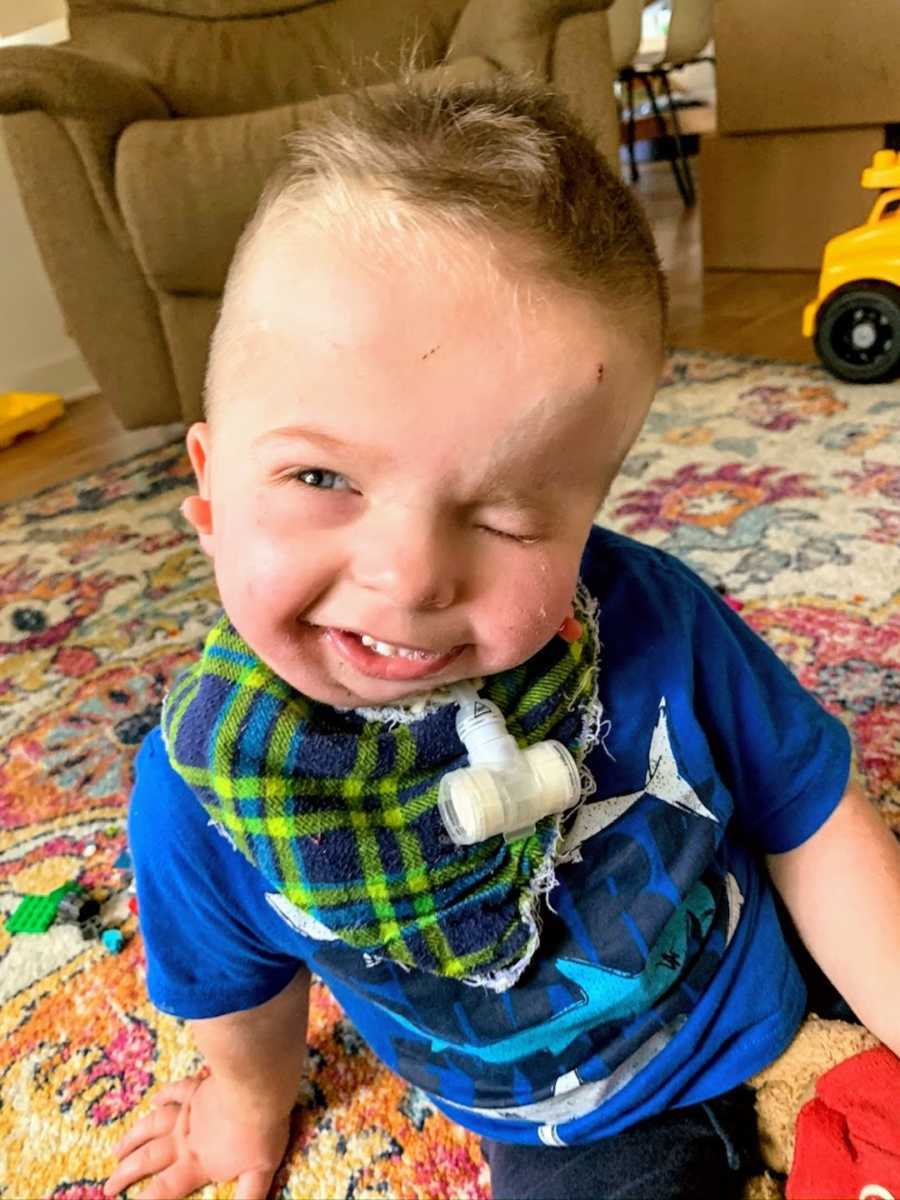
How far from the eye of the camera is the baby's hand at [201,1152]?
0.58 metres

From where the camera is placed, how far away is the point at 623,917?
0.48 metres

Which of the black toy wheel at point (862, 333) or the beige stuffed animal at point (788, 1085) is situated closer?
the beige stuffed animal at point (788, 1085)

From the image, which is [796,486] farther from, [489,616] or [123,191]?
[123,191]

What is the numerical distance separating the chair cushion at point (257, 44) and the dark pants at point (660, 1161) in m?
1.93

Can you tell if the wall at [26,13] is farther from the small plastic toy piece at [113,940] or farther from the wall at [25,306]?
the small plastic toy piece at [113,940]

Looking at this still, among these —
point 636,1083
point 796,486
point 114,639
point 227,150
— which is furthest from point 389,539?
point 227,150

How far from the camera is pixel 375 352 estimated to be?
349 mm

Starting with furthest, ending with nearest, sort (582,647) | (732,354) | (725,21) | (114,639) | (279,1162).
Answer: (725,21) → (732,354) → (114,639) → (279,1162) → (582,647)

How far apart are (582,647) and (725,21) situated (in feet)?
7.99

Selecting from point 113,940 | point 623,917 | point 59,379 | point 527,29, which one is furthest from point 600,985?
point 59,379

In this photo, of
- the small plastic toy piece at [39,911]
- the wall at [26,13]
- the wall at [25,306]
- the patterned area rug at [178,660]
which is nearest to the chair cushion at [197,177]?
the patterned area rug at [178,660]

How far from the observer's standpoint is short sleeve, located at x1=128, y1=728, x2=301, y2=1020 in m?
0.47

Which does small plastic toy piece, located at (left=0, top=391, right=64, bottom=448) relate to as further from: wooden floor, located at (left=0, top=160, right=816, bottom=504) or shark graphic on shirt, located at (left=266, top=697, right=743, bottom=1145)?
shark graphic on shirt, located at (left=266, top=697, right=743, bottom=1145)

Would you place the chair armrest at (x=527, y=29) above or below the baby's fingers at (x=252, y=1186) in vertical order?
above
